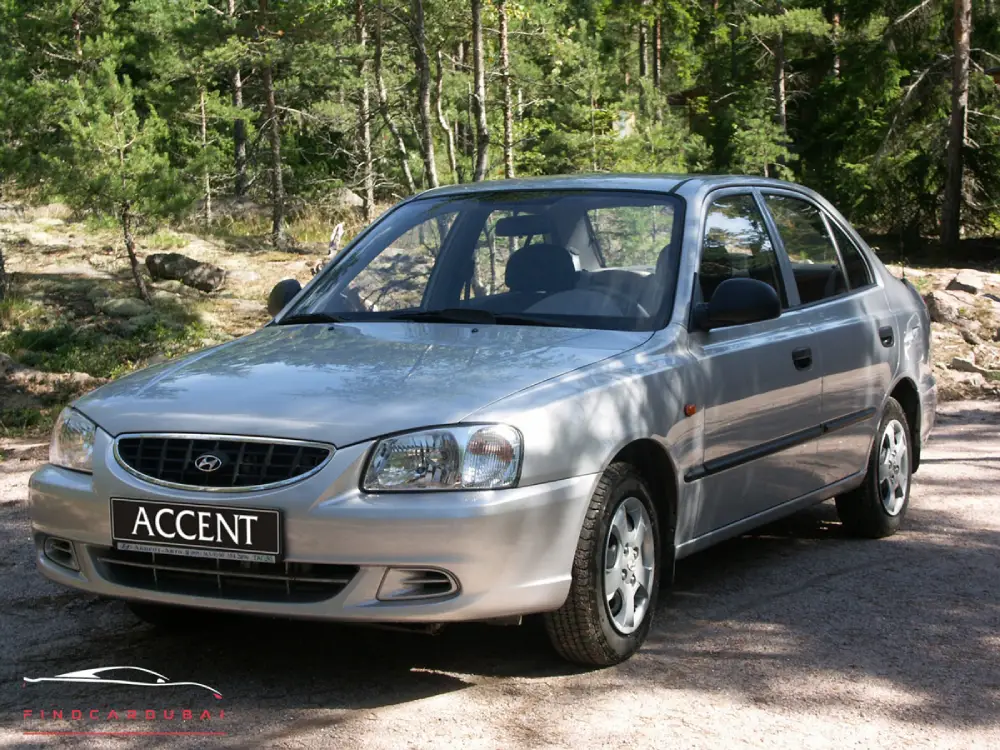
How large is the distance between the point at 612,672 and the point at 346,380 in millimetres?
1309

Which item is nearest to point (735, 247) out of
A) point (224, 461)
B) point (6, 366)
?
point (224, 461)

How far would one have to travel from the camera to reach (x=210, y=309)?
22.2m

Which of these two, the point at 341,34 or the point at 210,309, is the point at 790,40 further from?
the point at 210,309

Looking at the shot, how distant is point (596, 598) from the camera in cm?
426

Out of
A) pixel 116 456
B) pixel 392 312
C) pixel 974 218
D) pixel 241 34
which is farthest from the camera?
pixel 974 218

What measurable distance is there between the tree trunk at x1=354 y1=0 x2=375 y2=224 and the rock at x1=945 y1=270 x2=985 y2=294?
15.5 m

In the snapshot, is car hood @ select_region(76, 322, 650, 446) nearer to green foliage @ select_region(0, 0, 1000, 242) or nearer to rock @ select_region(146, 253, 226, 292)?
green foliage @ select_region(0, 0, 1000, 242)

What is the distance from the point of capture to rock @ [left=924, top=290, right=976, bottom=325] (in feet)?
56.1

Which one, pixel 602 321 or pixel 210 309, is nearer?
pixel 602 321

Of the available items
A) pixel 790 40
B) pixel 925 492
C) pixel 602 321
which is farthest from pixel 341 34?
pixel 602 321

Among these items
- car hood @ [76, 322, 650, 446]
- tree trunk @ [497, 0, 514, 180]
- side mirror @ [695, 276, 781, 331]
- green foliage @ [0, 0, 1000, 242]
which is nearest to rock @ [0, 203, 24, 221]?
green foliage @ [0, 0, 1000, 242]

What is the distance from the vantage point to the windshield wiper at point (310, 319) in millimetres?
5336

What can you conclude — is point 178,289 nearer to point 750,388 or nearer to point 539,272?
point 539,272

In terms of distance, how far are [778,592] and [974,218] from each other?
31409mm
